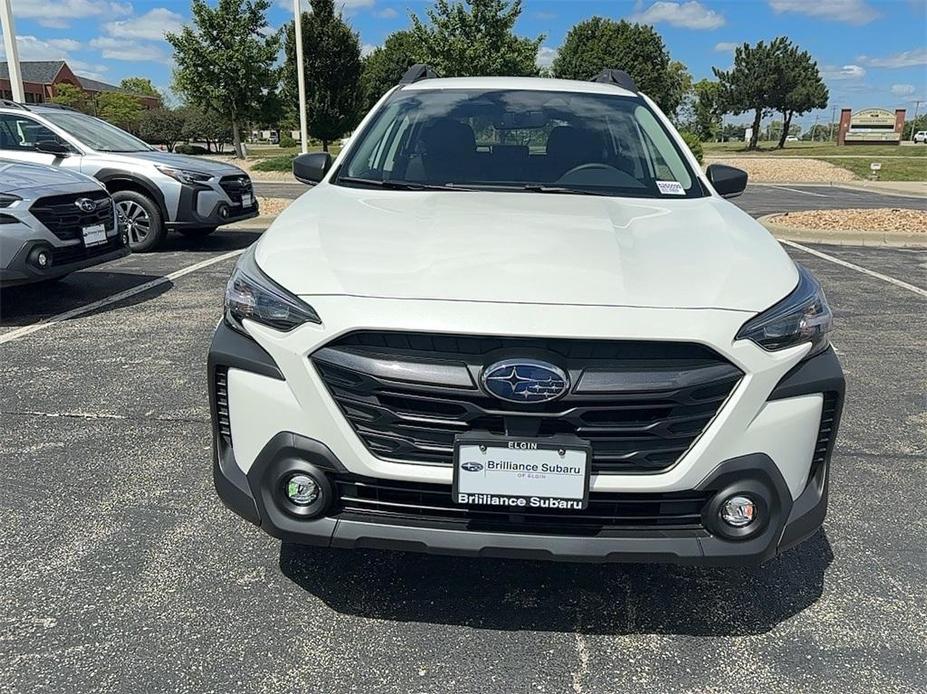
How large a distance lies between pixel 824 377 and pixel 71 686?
85.6 inches

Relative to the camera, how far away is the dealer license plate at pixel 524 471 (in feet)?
6.21

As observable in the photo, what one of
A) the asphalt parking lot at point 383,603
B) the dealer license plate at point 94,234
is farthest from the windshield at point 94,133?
the asphalt parking lot at point 383,603

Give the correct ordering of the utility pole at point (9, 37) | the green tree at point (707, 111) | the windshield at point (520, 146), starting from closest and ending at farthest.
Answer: the windshield at point (520, 146) < the utility pole at point (9, 37) < the green tree at point (707, 111)

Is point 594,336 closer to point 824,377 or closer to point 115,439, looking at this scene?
point 824,377

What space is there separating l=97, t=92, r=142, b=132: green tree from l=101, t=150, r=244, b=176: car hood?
1834 inches

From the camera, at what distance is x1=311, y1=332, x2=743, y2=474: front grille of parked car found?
1.88m

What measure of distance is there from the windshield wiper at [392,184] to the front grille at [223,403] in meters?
1.24

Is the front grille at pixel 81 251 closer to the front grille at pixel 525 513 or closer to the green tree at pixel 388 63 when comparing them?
the front grille at pixel 525 513

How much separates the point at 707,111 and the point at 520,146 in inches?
2800

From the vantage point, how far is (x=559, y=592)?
245 centimetres

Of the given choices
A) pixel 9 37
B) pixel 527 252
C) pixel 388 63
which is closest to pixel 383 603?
pixel 527 252

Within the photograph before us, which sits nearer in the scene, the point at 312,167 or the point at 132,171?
the point at 312,167

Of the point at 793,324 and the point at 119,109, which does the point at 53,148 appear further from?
the point at 119,109

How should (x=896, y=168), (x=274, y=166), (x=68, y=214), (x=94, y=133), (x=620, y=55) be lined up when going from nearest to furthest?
(x=68, y=214) < (x=94, y=133) < (x=274, y=166) < (x=896, y=168) < (x=620, y=55)
